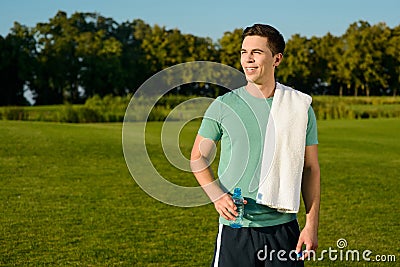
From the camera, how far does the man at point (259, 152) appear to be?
98.3 inches

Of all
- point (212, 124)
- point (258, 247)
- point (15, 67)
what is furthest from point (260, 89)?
point (15, 67)

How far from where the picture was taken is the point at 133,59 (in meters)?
59.1

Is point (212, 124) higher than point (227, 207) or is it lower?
higher

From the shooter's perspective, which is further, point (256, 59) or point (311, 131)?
point (311, 131)

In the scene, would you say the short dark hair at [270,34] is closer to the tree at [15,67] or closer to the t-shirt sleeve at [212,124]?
the t-shirt sleeve at [212,124]

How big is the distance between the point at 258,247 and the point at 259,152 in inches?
15.1

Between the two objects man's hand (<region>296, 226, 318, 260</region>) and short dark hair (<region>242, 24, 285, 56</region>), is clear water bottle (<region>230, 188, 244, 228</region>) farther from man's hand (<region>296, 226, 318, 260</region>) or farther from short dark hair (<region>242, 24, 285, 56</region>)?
short dark hair (<region>242, 24, 285, 56</region>)

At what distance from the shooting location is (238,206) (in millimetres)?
2473

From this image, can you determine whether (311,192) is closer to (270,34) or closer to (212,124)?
(212,124)

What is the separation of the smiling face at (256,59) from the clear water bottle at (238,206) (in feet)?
1.47

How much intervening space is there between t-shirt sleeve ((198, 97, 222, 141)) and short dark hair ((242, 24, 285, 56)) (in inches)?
12.0

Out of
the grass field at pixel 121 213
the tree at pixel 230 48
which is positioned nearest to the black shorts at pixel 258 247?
the grass field at pixel 121 213

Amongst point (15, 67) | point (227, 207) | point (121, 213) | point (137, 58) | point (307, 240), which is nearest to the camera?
point (227, 207)

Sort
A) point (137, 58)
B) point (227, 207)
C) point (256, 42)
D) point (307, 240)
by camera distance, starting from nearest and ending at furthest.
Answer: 1. point (227, 207)
2. point (256, 42)
3. point (307, 240)
4. point (137, 58)
